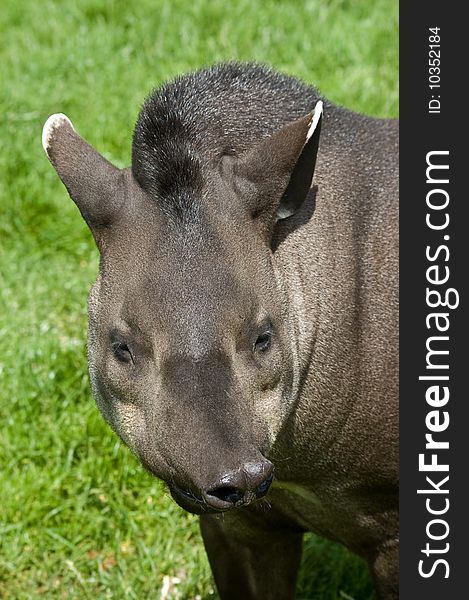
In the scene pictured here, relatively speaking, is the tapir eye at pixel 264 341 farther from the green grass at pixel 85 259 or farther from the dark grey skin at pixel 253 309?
the green grass at pixel 85 259

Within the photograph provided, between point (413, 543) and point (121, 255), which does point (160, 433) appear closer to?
point (121, 255)

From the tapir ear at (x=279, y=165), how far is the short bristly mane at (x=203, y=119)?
0.15 m

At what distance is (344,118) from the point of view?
5.23 meters

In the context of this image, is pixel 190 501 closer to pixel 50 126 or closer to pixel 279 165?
pixel 279 165

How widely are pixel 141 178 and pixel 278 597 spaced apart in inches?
77.2

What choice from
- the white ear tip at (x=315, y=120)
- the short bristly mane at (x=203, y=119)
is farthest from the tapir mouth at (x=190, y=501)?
the white ear tip at (x=315, y=120)

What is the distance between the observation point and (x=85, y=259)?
7.73 meters

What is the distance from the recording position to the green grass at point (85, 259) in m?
6.10

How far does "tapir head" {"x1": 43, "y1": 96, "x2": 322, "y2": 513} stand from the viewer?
3.97 metres

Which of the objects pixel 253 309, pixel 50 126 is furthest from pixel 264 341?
pixel 50 126

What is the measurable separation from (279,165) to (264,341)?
0.60m

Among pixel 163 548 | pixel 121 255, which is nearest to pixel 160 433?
pixel 121 255

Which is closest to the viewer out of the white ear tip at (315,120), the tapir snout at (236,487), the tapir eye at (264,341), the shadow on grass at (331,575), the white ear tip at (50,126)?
the tapir snout at (236,487)

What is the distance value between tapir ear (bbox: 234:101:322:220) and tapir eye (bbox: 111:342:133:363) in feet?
2.06
